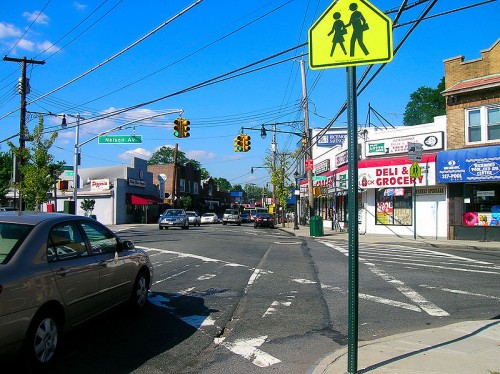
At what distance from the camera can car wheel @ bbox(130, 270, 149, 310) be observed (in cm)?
713

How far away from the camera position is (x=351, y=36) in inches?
175

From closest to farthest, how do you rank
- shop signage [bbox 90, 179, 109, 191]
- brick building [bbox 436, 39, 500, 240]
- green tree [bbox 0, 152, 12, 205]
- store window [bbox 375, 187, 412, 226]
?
brick building [bbox 436, 39, 500, 240], store window [bbox 375, 187, 412, 226], green tree [bbox 0, 152, 12, 205], shop signage [bbox 90, 179, 109, 191]

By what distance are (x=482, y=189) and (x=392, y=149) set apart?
232 inches

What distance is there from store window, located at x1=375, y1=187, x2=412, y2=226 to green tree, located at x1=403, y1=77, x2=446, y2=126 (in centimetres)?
3281

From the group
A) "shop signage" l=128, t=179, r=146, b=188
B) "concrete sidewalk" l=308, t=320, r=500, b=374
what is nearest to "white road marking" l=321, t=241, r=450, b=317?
"concrete sidewalk" l=308, t=320, r=500, b=374

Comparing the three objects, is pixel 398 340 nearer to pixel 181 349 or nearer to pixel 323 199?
pixel 181 349

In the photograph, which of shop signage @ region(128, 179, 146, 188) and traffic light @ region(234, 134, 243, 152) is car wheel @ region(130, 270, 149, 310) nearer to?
traffic light @ region(234, 134, 243, 152)

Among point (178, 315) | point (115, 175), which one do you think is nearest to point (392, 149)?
point (178, 315)

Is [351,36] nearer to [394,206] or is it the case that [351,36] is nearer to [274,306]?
[274,306]

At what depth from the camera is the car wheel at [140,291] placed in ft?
23.4

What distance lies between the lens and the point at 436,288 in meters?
9.40

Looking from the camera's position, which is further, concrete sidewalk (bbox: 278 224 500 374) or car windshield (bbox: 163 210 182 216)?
car windshield (bbox: 163 210 182 216)

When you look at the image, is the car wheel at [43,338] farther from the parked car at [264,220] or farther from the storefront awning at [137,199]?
the storefront awning at [137,199]

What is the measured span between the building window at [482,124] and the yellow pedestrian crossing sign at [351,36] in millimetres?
19927
